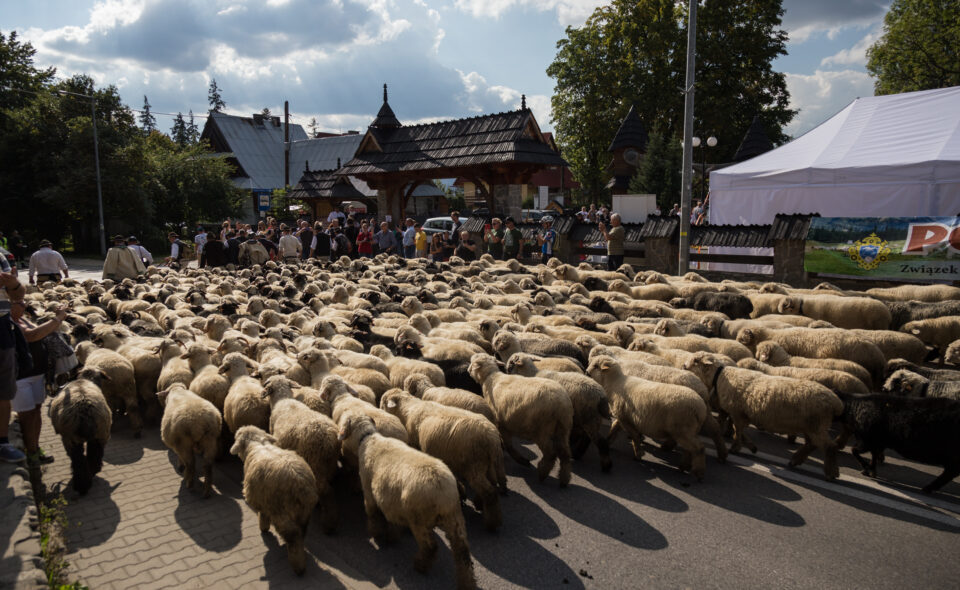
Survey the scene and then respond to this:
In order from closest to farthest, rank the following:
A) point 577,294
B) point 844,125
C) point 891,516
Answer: point 891,516 → point 577,294 → point 844,125

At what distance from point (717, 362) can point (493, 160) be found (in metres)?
20.1

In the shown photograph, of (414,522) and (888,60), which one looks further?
(888,60)

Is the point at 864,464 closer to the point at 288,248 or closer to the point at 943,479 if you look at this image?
the point at 943,479

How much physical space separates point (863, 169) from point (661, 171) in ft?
80.7

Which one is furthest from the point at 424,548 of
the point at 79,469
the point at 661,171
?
the point at 661,171

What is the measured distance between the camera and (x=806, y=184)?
16.2 metres

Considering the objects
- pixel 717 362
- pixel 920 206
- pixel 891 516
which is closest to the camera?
pixel 891 516

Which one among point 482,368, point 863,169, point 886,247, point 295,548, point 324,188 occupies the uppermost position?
point 324,188

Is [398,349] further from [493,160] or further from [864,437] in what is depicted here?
[493,160]

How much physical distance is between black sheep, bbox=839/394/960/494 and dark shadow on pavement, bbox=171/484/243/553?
19.2 feet

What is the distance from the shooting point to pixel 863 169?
1496cm

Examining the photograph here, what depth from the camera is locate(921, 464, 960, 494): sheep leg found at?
5266 millimetres

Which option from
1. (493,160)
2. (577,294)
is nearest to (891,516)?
(577,294)

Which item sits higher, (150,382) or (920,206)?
(920,206)
